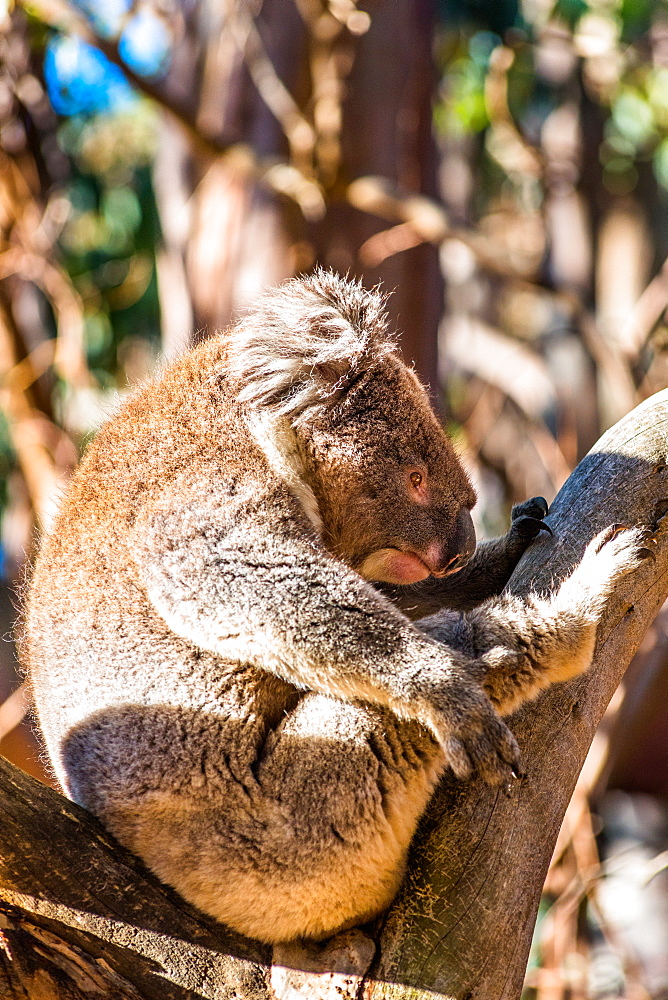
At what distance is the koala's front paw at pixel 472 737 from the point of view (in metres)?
2.18

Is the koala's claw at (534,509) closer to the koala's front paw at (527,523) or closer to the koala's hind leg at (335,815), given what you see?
the koala's front paw at (527,523)

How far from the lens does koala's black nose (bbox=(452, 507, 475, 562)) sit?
2.74 metres

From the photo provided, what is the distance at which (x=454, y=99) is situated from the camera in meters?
9.36

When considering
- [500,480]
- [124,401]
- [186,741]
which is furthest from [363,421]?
[500,480]

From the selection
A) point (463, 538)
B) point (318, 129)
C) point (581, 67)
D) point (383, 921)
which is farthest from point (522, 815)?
point (581, 67)

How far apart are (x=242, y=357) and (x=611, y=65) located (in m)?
7.51

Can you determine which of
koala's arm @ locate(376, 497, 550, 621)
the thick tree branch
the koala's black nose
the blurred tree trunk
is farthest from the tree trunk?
the blurred tree trunk

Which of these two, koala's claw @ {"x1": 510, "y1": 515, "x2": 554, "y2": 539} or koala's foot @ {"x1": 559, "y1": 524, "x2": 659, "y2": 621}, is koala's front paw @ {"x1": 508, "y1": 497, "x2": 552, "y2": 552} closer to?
koala's claw @ {"x1": 510, "y1": 515, "x2": 554, "y2": 539}

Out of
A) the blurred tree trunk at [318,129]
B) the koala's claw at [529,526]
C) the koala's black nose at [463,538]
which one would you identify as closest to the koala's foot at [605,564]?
the koala's claw at [529,526]

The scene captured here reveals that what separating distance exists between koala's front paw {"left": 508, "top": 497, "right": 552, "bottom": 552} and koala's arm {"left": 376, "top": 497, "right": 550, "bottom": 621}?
4 centimetres

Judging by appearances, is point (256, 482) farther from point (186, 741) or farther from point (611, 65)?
point (611, 65)

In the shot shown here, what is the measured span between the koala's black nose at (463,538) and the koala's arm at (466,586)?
4.4 inches

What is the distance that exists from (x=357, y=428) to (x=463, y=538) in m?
0.43

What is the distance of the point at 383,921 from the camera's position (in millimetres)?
2332
